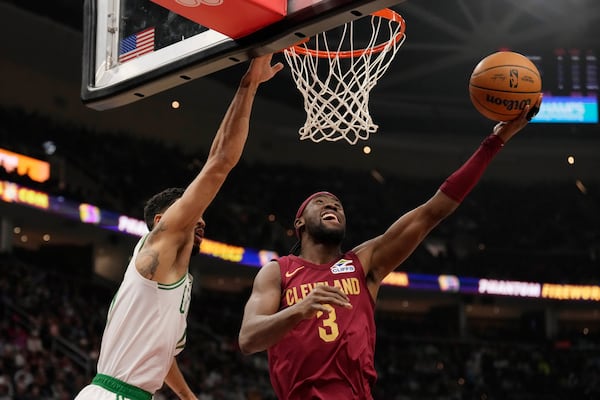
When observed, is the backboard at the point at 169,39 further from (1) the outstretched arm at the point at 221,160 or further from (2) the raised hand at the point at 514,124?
(2) the raised hand at the point at 514,124

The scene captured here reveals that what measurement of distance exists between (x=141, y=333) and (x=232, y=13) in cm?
138

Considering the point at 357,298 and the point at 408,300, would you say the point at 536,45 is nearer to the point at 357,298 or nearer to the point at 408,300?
the point at 408,300

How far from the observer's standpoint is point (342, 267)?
4.31m

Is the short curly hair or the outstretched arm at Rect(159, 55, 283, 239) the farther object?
the short curly hair

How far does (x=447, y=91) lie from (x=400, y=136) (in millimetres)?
3547

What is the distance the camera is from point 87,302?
60.1 feet

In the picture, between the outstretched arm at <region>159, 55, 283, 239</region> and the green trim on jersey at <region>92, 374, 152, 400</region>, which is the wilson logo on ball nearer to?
the outstretched arm at <region>159, 55, 283, 239</region>

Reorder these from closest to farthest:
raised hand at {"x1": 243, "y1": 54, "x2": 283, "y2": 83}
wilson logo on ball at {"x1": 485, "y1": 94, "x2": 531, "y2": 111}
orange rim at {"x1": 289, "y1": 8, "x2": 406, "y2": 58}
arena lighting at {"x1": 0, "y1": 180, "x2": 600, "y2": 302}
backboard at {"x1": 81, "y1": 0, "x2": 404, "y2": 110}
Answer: backboard at {"x1": 81, "y1": 0, "x2": 404, "y2": 110} < raised hand at {"x1": 243, "y1": 54, "x2": 283, "y2": 83} < wilson logo on ball at {"x1": 485, "y1": 94, "x2": 531, "y2": 111} < orange rim at {"x1": 289, "y1": 8, "x2": 406, "y2": 58} < arena lighting at {"x1": 0, "y1": 180, "x2": 600, "y2": 302}

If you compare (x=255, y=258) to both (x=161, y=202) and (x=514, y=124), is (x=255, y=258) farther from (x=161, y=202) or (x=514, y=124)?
(x=161, y=202)

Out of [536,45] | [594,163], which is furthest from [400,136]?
[536,45]

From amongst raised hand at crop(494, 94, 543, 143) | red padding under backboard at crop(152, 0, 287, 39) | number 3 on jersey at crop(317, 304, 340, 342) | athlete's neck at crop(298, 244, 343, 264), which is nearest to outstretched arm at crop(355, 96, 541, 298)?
raised hand at crop(494, 94, 543, 143)

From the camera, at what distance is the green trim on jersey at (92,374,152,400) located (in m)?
3.49

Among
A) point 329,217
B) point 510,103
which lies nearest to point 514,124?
point 510,103

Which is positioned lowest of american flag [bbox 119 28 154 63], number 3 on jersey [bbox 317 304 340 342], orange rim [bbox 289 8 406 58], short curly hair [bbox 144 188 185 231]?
number 3 on jersey [bbox 317 304 340 342]
